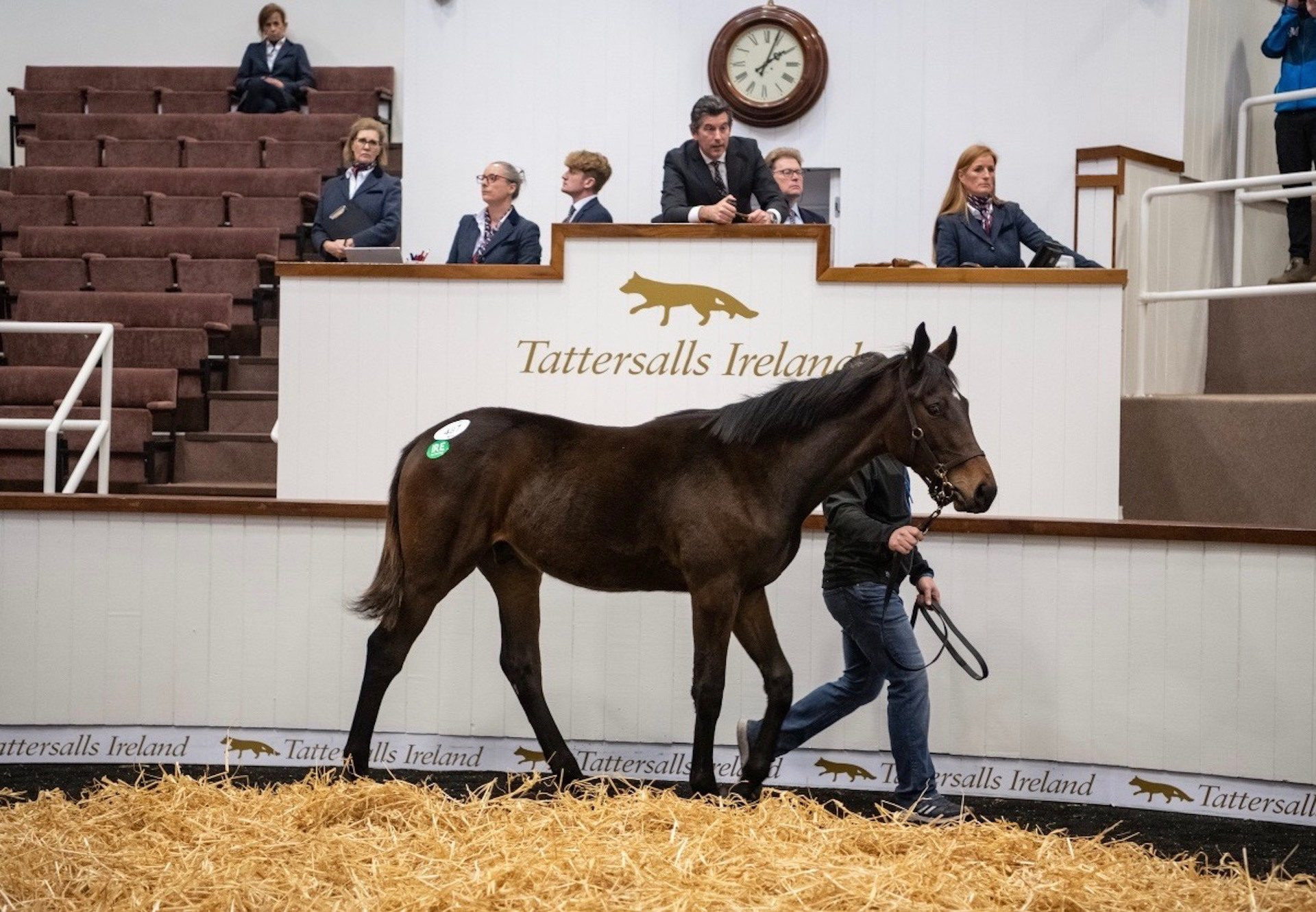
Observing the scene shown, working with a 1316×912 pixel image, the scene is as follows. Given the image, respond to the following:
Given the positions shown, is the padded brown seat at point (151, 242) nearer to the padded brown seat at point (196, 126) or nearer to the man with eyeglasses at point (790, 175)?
the padded brown seat at point (196, 126)

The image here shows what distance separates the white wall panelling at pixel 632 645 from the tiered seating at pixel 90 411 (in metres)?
2.05

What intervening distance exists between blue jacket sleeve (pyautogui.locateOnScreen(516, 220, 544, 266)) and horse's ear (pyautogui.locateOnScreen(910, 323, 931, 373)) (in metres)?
2.64

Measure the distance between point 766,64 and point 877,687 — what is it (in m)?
5.02

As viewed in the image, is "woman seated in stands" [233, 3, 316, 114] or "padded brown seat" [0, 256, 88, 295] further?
"woman seated in stands" [233, 3, 316, 114]

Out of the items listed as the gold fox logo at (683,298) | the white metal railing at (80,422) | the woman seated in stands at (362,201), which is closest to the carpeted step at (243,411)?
the woman seated in stands at (362,201)

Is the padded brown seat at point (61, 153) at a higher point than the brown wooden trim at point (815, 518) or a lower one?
higher

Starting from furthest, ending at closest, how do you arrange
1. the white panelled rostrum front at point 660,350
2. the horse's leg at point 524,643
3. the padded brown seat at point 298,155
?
1. the padded brown seat at point 298,155
2. the white panelled rostrum front at point 660,350
3. the horse's leg at point 524,643

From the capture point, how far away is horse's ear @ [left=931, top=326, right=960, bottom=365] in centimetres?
486

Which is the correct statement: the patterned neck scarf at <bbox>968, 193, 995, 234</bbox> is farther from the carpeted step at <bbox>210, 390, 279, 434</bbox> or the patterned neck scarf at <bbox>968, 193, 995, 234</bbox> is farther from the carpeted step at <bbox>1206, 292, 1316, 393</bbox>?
the carpeted step at <bbox>210, 390, 279, 434</bbox>

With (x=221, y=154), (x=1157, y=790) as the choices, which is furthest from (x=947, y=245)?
(x=221, y=154)

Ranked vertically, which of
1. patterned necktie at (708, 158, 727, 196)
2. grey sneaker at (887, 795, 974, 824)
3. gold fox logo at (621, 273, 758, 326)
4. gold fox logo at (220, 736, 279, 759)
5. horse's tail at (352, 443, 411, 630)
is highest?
patterned necktie at (708, 158, 727, 196)

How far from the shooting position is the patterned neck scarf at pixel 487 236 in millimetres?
6977

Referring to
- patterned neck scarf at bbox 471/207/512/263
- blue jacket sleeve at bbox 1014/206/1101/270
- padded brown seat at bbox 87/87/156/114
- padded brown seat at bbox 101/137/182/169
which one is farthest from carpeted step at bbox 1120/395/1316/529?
padded brown seat at bbox 87/87/156/114

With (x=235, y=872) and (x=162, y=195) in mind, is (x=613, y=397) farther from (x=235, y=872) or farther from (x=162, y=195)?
(x=162, y=195)
